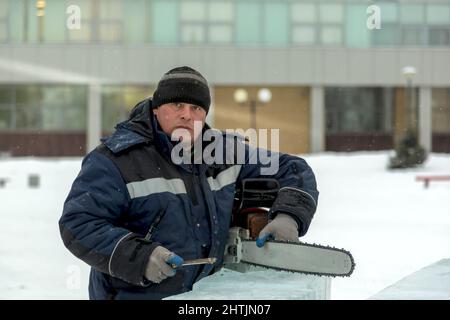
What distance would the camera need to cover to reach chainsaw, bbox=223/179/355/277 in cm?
287

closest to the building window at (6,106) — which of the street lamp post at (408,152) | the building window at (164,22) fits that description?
the building window at (164,22)

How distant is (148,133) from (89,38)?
32.8 metres

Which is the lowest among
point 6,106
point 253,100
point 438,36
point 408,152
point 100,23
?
point 408,152

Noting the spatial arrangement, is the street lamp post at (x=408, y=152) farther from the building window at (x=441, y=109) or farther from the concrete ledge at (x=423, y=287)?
the concrete ledge at (x=423, y=287)

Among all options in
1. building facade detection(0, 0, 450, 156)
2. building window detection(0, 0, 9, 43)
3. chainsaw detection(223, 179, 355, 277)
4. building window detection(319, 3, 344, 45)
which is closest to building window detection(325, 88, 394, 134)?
building facade detection(0, 0, 450, 156)

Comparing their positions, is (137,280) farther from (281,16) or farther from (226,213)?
(281,16)

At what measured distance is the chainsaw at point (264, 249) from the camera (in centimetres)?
287

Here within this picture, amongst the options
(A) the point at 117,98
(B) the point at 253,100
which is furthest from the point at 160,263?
(A) the point at 117,98

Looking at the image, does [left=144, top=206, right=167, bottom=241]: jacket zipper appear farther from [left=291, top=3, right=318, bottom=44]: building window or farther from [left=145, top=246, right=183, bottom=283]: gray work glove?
[left=291, top=3, right=318, bottom=44]: building window

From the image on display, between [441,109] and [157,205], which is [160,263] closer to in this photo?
[157,205]

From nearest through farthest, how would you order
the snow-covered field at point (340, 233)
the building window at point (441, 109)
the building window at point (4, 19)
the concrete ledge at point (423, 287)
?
the concrete ledge at point (423, 287) < the snow-covered field at point (340, 233) < the building window at point (4, 19) < the building window at point (441, 109)

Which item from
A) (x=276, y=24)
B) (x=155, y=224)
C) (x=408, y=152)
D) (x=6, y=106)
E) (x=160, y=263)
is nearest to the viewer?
(x=160, y=263)

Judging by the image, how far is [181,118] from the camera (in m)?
2.92

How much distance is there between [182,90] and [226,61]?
3139 centimetres
